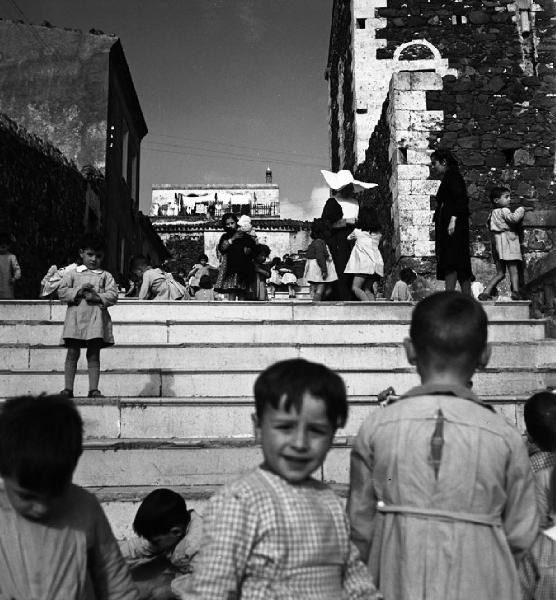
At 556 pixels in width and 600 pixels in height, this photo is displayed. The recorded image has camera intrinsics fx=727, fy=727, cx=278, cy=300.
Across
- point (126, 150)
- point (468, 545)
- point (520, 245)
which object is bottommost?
point (468, 545)

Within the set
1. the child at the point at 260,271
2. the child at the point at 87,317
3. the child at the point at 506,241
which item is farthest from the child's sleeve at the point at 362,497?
the child at the point at 260,271

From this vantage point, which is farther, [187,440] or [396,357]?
[396,357]

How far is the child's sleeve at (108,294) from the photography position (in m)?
5.61

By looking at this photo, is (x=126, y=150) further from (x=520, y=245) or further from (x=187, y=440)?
(x=187, y=440)

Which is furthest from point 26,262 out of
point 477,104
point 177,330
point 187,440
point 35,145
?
point 187,440

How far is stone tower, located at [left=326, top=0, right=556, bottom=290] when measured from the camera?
1249cm

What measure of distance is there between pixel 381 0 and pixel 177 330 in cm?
1207

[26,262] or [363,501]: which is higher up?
[26,262]

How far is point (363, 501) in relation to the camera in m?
2.15

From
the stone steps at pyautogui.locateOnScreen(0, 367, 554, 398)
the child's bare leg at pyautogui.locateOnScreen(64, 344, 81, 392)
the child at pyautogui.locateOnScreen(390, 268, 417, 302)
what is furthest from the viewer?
the child at pyautogui.locateOnScreen(390, 268, 417, 302)

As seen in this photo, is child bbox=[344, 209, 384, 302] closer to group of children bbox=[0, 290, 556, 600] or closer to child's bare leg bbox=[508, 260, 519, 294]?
child's bare leg bbox=[508, 260, 519, 294]

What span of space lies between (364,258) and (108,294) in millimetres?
4077

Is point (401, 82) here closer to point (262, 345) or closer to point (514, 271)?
Answer: point (514, 271)

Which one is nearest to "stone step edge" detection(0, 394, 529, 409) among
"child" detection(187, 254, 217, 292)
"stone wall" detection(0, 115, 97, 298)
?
"stone wall" detection(0, 115, 97, 298)
